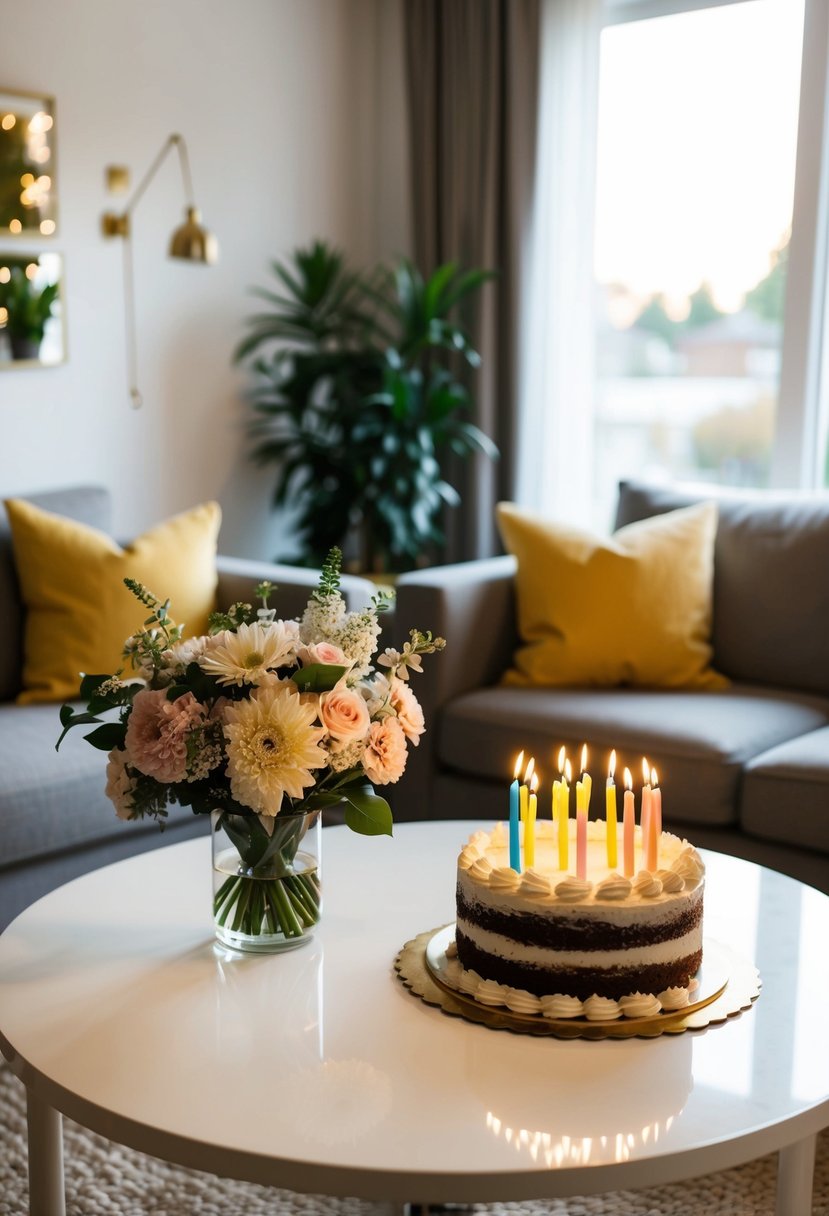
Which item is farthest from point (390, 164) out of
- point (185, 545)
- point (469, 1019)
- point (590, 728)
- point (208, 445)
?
point (469, 1019)

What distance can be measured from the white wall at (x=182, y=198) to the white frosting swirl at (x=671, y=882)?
250 cm

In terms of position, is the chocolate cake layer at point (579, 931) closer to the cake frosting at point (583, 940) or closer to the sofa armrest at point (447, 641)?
the cake frosting at point (583, 940)

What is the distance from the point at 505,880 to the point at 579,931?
0.10m

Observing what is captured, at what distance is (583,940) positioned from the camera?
4.64 feet

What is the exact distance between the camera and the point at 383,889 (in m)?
1.82

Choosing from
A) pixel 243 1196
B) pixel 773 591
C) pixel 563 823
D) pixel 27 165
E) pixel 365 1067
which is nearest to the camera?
pixel 365 1067

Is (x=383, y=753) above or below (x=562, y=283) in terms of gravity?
below

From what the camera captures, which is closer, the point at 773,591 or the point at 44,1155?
the point at 44,1155

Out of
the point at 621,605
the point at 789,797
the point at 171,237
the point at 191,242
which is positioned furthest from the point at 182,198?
the point at 789,797

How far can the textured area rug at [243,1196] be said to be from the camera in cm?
193

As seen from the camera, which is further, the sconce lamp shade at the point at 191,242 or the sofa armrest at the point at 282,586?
the sconce lamp shade at the point at 191,242

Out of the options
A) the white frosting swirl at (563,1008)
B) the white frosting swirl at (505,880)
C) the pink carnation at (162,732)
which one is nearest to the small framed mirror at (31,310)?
the pink carnation at (162,732)

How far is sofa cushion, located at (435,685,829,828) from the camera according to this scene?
8.52 ft

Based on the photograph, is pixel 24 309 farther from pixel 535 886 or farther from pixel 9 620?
pixel 535 886
